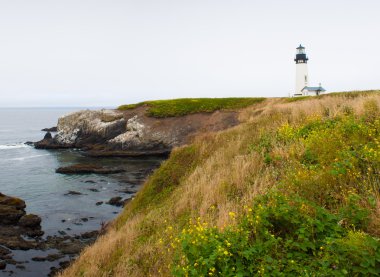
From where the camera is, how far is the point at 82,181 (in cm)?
3566

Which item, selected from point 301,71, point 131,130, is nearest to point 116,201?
point 131,130

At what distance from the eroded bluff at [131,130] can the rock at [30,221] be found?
90.0ft

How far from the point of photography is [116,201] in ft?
91.2

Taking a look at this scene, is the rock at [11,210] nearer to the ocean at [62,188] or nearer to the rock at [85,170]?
the ocean at [62,188]

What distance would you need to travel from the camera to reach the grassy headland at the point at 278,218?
4785 mm

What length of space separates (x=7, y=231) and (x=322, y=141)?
2102 cm

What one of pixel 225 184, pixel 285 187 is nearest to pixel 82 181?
pixel 225 184

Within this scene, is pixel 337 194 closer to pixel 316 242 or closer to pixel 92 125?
pixel 316 242

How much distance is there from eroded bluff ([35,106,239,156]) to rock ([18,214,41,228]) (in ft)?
90.0

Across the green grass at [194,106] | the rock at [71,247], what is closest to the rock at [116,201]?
the rock at [71,247]

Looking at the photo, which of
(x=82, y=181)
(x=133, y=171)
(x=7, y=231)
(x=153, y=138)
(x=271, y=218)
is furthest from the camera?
(x=153, y=138)

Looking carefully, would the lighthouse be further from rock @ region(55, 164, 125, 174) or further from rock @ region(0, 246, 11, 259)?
rock @ region(0, 246, 11, 259)

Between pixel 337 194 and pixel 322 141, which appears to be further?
pixel 322 141

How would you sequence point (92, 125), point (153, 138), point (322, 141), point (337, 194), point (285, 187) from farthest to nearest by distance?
point (92, 125) < point (153, 138) < point (322, 141) < point (285, 187) < point (337, 194)
